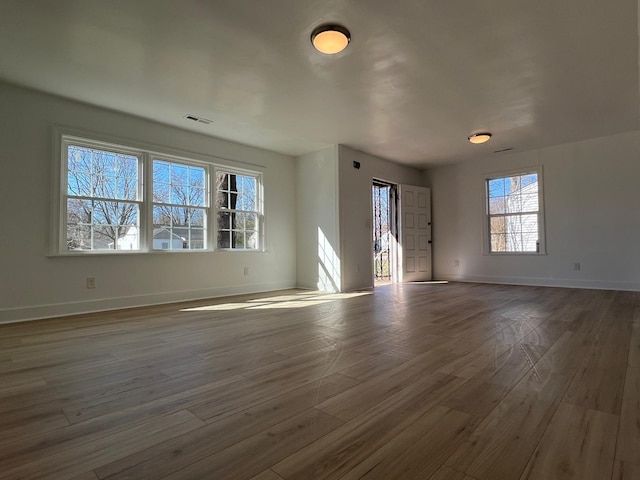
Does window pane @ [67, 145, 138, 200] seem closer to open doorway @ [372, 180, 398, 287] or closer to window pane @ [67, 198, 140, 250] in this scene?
window pane @ [67, 198, 140, 250]

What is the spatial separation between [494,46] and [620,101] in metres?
2.39

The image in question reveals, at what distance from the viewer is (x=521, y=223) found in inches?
245

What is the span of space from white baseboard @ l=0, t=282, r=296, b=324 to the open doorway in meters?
2.92

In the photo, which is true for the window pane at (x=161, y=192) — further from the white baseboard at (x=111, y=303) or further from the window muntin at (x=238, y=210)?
the white baseboard at (x=111, y=303)

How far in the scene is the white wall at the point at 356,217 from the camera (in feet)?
18.3

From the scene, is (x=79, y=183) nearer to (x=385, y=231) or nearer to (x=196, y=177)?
(x=196, y=177)

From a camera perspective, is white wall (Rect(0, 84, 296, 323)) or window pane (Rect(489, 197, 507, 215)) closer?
white wall (Rect(0, 84, 296, 323))

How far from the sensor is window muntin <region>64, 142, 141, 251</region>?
3912 millimetres

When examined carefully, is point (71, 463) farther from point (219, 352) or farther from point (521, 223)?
point (521, 223)

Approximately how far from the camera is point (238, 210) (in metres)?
5.45

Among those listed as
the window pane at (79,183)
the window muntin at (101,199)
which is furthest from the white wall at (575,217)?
the window pane at (79,183)

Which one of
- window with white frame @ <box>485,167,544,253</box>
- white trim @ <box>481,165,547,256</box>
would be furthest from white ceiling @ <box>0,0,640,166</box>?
window with white frame @ <box>485,167,544,253</box>

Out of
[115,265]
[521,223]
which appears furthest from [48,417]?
[521,223]

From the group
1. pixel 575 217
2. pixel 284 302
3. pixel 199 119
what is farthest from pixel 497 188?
pixel 199 119
